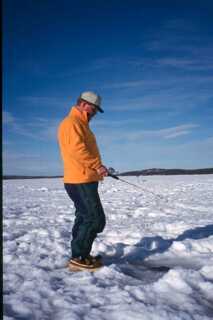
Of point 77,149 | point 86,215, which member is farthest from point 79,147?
point 86,215

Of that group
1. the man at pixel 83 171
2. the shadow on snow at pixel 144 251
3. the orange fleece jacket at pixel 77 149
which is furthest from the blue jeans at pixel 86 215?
the shadow on snow at pixel 144 251

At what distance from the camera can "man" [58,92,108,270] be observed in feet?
13.4

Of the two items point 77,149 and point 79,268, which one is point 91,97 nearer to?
point 77,149

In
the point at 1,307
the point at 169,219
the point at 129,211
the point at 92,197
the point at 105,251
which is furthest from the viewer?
the point at 129,211

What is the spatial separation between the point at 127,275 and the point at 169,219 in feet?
13.8

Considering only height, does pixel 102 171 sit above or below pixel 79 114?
below

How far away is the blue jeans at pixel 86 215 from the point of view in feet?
13.5

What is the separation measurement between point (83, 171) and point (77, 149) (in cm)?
27

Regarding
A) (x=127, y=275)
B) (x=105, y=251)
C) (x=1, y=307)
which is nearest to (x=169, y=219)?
(x=105, y=251)

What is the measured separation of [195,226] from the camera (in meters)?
6.97

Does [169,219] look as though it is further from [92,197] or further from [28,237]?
[92,197]

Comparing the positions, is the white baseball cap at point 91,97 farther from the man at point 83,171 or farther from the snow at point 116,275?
the snow at point 116,275

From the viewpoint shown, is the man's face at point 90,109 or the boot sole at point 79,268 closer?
the boot sole at point 79,268

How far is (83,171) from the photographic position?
410cm
